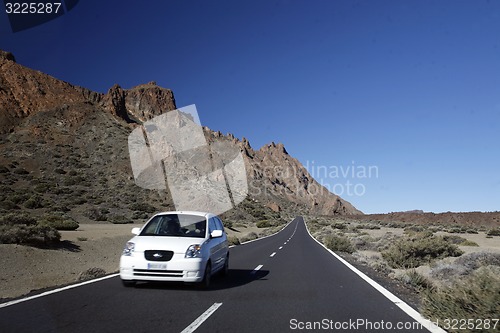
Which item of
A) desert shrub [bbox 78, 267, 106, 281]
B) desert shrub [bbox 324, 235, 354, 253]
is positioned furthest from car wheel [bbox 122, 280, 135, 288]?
desert shrub [bbox 324, 235, 354, 253]

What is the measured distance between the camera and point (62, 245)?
19453 mm

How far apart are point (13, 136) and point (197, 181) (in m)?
29.9

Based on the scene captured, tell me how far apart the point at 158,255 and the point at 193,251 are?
29.6 inches

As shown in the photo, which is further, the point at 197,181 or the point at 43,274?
the point at 197,181

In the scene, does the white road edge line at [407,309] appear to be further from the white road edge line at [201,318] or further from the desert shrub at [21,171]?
the desert shrub at [21,171]

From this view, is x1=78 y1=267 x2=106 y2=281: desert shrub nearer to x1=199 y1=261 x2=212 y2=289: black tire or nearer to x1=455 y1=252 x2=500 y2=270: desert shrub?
x1=199 y1=261 x2=212 y2=289: black tire

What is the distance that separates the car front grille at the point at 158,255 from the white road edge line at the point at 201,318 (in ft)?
5.53

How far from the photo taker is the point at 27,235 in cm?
1750

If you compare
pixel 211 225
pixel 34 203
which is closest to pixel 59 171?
pixel 34 203

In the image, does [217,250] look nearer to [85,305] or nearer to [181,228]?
[181,228]

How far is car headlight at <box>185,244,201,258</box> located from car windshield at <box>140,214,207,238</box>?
0.98 meters

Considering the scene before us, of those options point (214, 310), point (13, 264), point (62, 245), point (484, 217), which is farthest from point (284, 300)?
point (484, 217)

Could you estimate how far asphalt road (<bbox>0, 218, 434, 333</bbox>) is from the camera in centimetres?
626

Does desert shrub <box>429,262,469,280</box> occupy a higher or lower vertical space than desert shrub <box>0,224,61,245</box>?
lower
